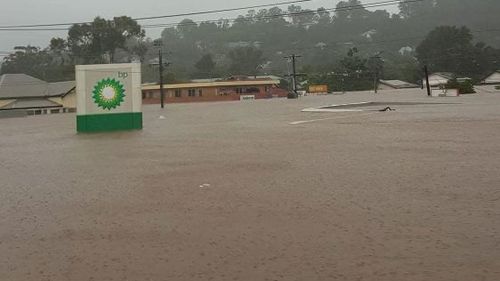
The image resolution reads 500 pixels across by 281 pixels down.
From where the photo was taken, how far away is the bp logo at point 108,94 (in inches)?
921

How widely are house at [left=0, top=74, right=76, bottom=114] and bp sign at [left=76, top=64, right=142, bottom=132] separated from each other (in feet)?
154

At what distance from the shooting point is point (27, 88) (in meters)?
72.8

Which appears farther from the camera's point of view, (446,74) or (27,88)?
(446,74)

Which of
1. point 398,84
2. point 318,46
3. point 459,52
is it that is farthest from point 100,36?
point 459,52

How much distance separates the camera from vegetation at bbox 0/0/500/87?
309ft

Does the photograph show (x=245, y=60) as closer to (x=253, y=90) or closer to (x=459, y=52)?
(x=253, y=90)

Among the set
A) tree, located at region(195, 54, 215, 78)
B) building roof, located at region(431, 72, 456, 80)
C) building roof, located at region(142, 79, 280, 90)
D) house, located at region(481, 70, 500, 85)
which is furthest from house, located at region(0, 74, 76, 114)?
house, located at region(481, 70, 500, 85)

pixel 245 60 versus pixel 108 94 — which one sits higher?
pixel 245 60

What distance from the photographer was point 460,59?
95688mm

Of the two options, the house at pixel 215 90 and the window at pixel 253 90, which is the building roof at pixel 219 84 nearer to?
the house at pixel 215 90

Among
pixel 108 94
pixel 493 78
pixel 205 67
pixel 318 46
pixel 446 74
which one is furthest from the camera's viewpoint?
pixel 318 46

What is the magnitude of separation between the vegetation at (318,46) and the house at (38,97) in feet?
62.8

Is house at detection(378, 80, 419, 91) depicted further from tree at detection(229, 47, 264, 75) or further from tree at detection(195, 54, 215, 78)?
tree at detection(195, 54, 215, 78)

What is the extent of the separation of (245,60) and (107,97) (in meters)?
103
